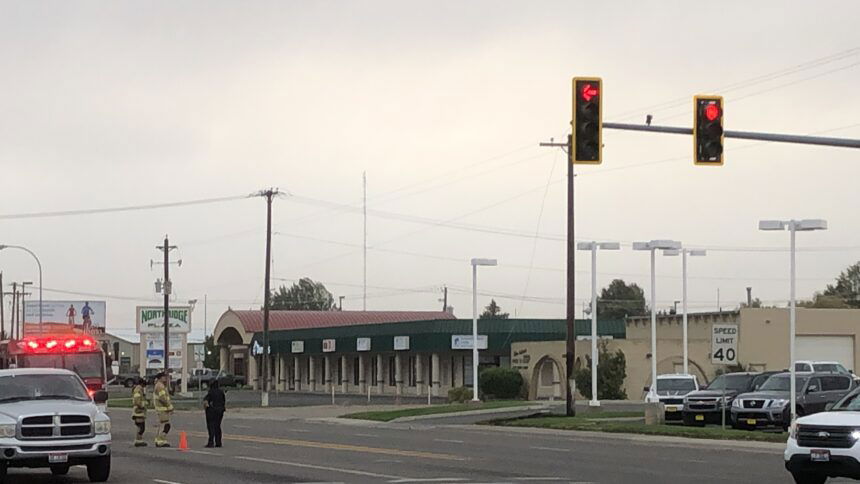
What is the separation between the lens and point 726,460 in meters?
27.7

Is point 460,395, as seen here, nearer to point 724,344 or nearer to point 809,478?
point 724,344

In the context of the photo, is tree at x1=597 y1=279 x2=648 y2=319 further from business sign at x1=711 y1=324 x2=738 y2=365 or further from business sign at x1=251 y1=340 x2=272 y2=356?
business sign at x1=711 y1=324 x2=738 y2=365

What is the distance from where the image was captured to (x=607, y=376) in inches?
2623

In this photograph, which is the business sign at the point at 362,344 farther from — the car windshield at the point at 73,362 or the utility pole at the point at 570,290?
the car windshield at the point at 73,362

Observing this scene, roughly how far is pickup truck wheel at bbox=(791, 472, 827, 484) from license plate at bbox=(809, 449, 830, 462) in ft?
0.94

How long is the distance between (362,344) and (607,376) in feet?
76.9

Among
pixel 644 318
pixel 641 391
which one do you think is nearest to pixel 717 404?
pixel 641 391

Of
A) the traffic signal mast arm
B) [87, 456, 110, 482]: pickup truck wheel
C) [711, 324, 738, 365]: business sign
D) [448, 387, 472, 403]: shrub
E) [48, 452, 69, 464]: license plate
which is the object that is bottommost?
[448, 387, 472, 403]: shrub

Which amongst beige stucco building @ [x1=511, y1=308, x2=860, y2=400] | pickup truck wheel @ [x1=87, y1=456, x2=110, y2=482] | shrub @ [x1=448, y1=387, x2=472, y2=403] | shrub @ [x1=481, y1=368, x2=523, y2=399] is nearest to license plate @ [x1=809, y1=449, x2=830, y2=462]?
pickup truck wheel @ [x1=87, y1=456, x2=110, y2=482]

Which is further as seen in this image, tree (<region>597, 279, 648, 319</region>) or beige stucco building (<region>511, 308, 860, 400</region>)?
tree (<region>597, 279, 648, 319</region>)

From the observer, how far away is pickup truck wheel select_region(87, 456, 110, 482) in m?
21.7

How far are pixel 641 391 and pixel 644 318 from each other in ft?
50.7

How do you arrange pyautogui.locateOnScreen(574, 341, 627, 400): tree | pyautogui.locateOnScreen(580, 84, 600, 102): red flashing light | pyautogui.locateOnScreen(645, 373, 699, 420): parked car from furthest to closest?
pyautogui.locateOnScreen(574, 341, 627, 400): tree → pyautogui.locateOnScreen(645, 373, 699, 420): parked car → pyautogui.locateOnScreen(580, 84, 600, 102): red flashing light

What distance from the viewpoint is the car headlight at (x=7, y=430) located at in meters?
20.5
